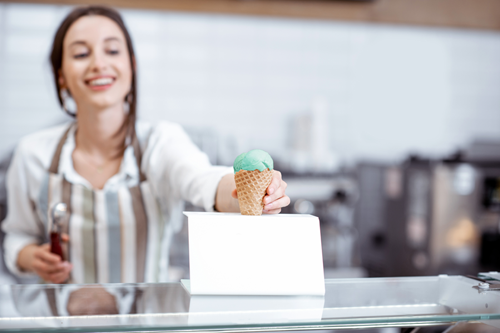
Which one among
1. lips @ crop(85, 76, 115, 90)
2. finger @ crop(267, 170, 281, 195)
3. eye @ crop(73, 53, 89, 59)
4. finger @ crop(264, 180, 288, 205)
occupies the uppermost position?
eye @ crop(73, 53, 89, 59)

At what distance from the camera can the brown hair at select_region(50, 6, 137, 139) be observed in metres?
1.24

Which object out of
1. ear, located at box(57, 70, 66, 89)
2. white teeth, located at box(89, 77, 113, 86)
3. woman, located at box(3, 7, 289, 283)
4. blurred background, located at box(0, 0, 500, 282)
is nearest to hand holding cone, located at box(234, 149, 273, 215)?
woman, located at box(3, 7, 289, 283)

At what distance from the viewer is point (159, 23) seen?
309 centimetres

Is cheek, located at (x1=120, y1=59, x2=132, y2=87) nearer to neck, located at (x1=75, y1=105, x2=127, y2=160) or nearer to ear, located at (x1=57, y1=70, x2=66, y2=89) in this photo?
neck, located at (x1=75, y1=105, x2=127, y2=160)

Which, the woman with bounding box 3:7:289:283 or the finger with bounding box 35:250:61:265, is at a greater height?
the woman with bounding box 3:7:289:283

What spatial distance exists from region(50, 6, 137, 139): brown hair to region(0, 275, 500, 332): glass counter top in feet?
2.10

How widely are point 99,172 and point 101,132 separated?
107 mm

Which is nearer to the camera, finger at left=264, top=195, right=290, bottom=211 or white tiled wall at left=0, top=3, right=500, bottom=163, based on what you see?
finger at left=264, top=195, right=290, bottom=211

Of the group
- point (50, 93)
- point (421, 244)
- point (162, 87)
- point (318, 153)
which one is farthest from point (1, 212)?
point (421, 244)

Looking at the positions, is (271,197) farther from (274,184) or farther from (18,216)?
(18,216)

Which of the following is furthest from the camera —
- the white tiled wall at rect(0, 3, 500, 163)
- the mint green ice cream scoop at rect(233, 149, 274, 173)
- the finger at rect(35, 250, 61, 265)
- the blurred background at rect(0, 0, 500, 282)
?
the white tiled wall at rect(0, 3, 500, 163)

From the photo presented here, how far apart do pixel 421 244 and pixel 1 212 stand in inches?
88.3

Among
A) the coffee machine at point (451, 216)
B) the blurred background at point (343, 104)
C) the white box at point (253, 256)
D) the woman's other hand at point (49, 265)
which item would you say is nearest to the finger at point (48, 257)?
the woman's other hand at point (49, 265)

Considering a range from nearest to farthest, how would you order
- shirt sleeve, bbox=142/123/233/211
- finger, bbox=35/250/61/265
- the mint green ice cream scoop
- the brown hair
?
the mint green ice cream scoop
shirt sleeve, bbox=142/123/233/211
finger, bbox=35/250/61/265
the brown hair
